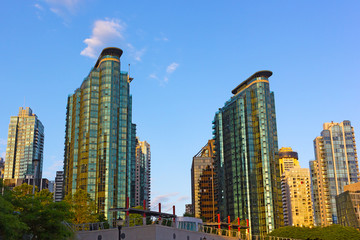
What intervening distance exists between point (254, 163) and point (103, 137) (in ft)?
214

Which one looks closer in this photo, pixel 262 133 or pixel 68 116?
pixel 262 133

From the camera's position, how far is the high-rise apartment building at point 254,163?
17525 centimetres

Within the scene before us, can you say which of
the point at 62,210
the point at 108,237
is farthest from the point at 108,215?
the point at 62,210

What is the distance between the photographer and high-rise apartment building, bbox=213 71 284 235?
175250 millimetres

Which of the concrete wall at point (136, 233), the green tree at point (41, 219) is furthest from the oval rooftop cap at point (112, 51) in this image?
the green tree at point (41, 219)

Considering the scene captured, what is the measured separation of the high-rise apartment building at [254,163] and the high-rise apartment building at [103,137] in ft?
167

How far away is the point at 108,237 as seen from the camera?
58.1m

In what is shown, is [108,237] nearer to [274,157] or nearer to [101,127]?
[101,127]

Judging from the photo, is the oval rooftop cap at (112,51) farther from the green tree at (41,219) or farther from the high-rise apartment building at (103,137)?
the green tree at (41,219)

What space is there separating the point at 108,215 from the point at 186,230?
308ft

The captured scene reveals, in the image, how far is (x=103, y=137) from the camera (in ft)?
536

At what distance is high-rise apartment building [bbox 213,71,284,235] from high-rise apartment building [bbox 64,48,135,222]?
50980 mm

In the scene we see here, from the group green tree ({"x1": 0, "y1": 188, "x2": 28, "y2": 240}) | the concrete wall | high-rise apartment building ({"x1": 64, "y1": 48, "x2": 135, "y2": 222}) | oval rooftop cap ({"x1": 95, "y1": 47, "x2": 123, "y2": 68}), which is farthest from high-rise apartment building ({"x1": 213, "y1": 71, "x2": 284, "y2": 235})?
green tree ({"x1": 0, "y1": 188, "x2": 28, "y2": 240})

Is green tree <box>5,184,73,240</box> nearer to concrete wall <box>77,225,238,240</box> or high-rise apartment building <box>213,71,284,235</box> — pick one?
concrete wall <box>77,225,238,240</box>
